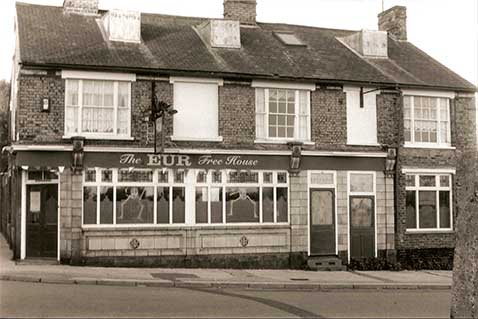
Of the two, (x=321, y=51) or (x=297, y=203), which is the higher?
(x=321, y=51)

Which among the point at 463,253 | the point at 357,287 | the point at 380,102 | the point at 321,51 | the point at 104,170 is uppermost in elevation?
the point at 321,51

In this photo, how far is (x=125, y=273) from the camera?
16.2 meters

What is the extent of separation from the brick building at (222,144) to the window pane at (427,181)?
0.54ft

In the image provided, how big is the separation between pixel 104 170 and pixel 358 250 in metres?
8.64

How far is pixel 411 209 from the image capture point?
2116cm

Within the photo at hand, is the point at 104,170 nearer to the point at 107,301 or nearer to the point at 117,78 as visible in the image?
the point at 117,78

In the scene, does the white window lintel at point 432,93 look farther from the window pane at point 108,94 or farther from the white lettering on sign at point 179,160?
the window pane at point 108,94

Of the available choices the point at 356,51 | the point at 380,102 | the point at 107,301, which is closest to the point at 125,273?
the point at 107,301

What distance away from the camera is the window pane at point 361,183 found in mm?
20469

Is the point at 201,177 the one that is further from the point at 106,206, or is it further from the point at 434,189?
the point at 434,189

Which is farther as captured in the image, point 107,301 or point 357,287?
point 357,287

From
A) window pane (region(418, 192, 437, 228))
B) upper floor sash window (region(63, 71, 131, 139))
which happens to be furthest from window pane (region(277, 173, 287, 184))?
window pane (region(418, 192, 437, 228))

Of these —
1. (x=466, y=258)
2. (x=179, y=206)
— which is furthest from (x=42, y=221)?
(x=466, y=258)

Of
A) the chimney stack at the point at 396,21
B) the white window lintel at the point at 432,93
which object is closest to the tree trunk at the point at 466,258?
the white window lintel at the point at 432,93
